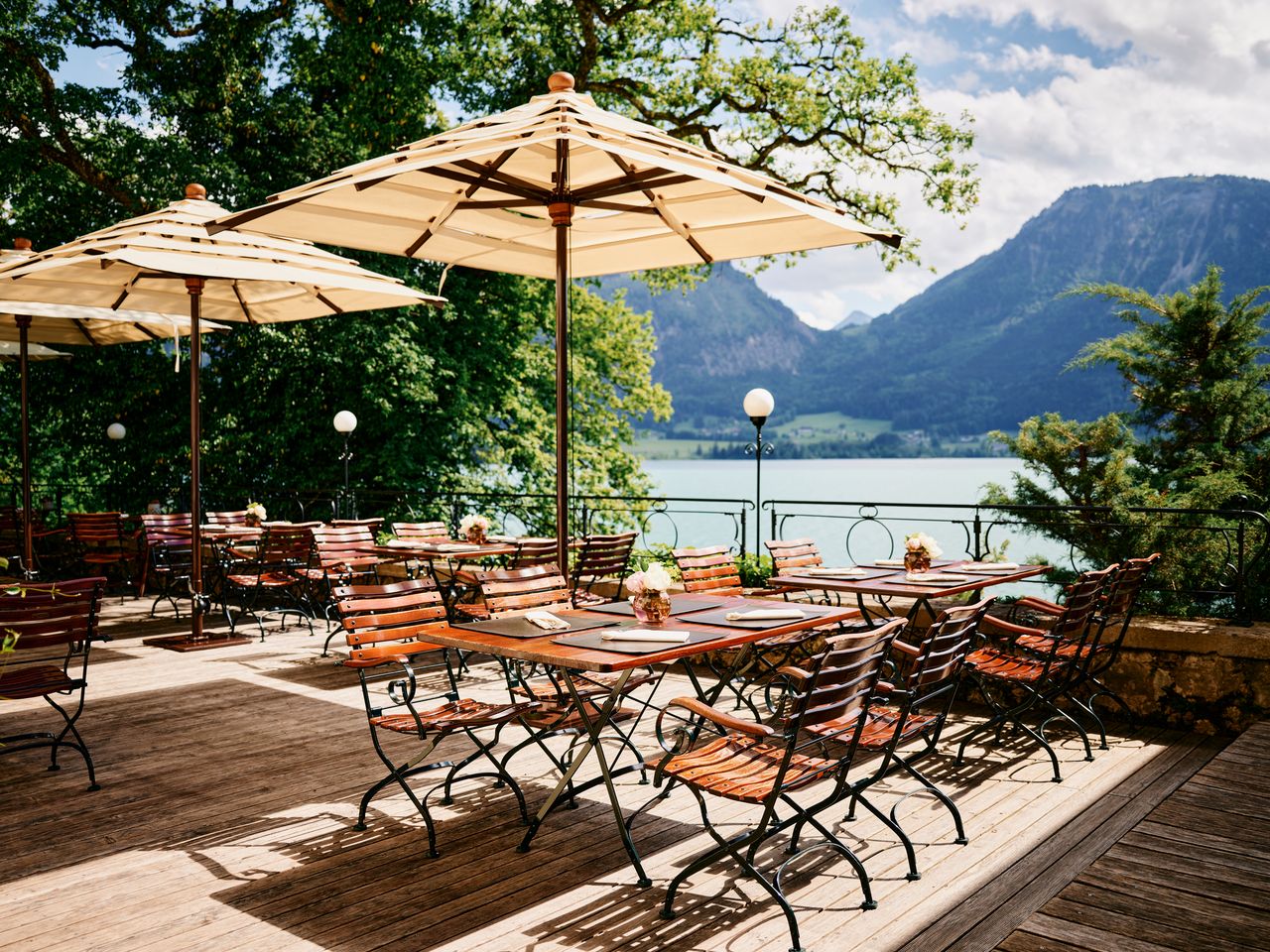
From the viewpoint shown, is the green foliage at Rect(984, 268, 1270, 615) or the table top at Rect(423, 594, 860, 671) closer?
the table top at Rect(423, 594, 860, 671)

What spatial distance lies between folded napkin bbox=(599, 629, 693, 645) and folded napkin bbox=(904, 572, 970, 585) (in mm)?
2079

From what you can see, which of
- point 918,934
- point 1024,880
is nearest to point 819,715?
point 918,934

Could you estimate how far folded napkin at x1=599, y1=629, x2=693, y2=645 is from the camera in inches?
148

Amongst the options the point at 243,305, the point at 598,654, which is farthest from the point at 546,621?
the point at 243,305

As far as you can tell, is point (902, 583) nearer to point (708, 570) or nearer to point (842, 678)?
point (708, 570)

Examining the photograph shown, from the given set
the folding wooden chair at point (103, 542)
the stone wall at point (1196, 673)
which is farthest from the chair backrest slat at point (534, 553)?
the folding wooden chair at point (103, 542)

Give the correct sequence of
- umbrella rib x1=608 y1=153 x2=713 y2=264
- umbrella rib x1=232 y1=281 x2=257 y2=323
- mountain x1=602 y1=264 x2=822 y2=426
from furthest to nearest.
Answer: mountain x1=602 y1=264 x2=822 y2=426, umbrella rib x1=232 y1=281 x2=257 y2=323, umbrella rib x1=608 y1=153 x2=713 y2=264

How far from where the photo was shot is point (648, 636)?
12.5 ft

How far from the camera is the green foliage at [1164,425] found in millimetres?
9305

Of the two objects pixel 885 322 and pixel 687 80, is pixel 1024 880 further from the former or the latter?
pixel 885 322

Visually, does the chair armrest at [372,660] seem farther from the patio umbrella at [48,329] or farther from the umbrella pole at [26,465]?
the umbrella pole at [26,465]

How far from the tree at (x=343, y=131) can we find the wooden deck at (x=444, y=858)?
9.83m

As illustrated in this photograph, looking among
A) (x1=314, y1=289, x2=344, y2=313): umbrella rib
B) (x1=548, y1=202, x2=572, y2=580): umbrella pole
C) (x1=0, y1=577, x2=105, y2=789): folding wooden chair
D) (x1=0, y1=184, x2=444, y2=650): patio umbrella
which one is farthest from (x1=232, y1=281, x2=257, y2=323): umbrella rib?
(x1=548, y1=202, x2=572, y2=580): umbrella pole

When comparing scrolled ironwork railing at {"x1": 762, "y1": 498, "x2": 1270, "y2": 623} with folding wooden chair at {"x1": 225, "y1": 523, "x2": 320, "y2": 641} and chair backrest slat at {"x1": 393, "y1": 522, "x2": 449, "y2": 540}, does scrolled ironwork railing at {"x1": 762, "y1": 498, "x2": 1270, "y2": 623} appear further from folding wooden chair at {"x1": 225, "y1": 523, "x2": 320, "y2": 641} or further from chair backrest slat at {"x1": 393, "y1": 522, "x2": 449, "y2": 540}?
folding wooden chair at {"x1": 225, "y1": 523, "x2": 320, "y2": 641}
